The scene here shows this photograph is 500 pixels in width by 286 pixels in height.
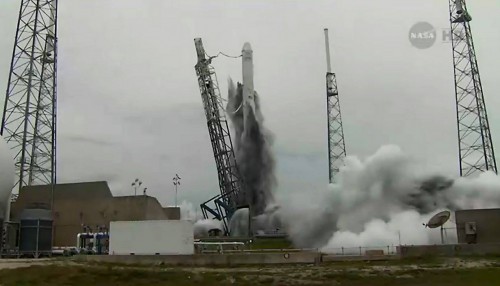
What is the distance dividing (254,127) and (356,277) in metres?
71.2

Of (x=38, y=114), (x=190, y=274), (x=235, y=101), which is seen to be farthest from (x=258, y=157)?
(x=190, y=274)

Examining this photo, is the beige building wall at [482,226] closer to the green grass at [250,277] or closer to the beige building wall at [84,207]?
the green grass at [250,277]

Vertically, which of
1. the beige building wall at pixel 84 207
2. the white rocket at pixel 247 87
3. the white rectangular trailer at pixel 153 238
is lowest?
the white rectangular trailer at pixel 153 238

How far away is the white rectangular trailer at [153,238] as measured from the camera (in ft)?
175

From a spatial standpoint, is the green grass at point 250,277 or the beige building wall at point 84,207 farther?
the beige building wall at point 84,207

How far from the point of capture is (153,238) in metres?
53.8

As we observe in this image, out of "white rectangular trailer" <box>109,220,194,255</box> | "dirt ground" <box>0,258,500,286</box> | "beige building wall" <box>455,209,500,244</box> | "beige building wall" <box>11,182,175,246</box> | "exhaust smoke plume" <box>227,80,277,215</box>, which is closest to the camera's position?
"dirt ground" <box>0,258,500,286</box>

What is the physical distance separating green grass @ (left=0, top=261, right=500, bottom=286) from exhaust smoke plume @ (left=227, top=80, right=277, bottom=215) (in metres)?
64.6

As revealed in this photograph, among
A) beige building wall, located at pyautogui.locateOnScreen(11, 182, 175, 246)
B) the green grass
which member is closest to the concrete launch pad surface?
the green grass

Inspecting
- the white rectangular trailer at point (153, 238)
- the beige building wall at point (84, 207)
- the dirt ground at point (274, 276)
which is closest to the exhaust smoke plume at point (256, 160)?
the beige building wall at point (84, 207)

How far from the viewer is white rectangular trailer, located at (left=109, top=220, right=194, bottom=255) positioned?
175ft

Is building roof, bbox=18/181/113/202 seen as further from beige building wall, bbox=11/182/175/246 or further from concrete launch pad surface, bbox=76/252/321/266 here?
concrete launch pad surface, bbox=76/252/321/266

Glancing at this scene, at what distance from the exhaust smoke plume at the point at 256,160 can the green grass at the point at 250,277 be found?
64.6 meters

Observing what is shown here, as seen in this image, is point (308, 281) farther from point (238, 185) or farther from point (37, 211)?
point (238, 185)
